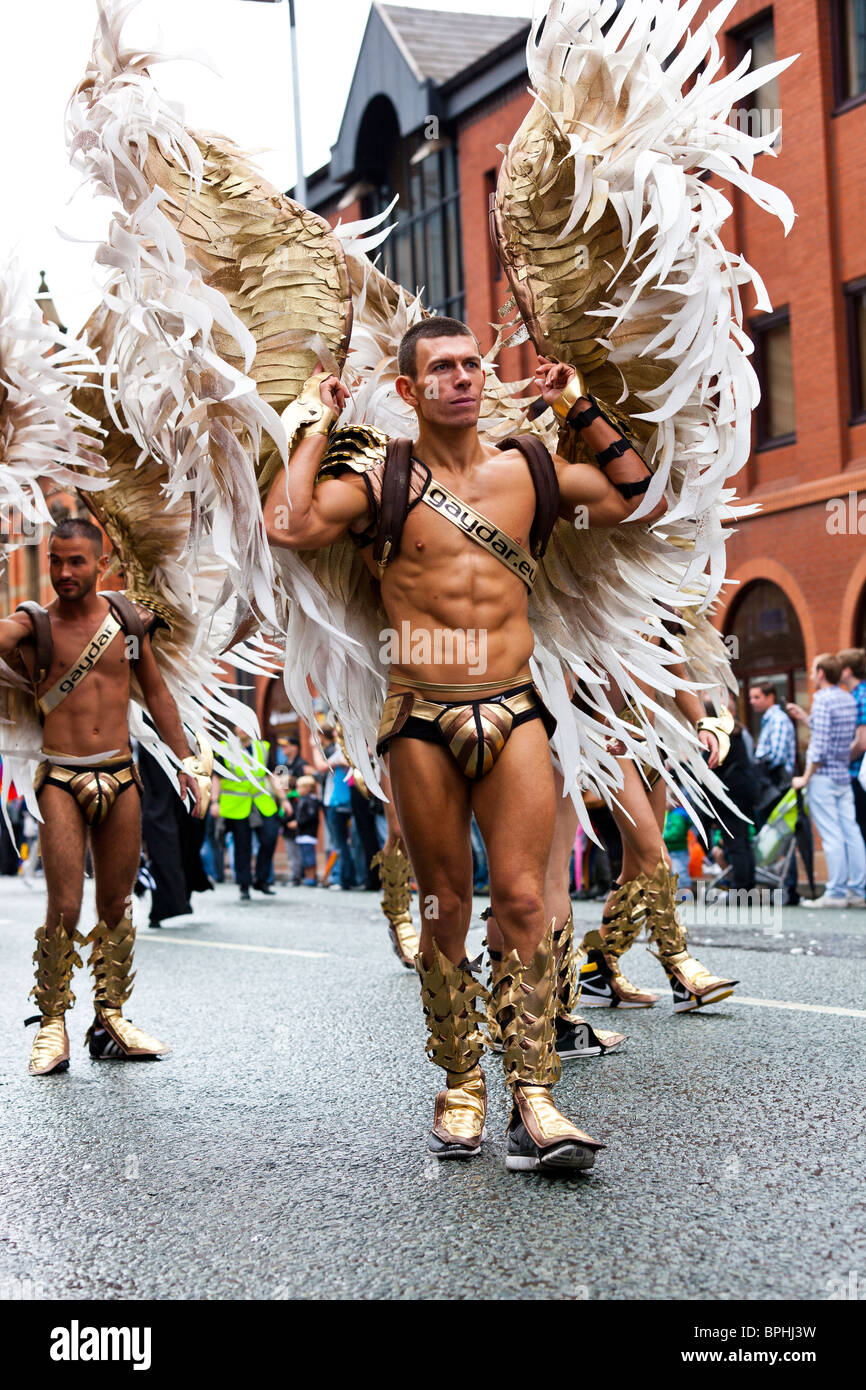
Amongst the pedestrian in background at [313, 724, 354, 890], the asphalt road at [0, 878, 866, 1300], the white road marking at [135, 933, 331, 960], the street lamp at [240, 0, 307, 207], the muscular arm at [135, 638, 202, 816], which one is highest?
the street lamp at [240, 0, 307, 207]

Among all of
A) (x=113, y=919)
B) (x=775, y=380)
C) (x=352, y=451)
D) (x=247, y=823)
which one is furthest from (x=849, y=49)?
(x=352, y=451)

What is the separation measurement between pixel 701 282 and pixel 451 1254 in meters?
2.63

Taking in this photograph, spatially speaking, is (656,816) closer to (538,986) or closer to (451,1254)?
(538,986)

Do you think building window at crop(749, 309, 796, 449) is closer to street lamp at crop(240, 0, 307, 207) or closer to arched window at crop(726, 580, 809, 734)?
arched window at crop(726, 580, 809, 734)

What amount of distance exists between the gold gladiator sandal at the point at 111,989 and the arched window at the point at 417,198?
79.0 feet

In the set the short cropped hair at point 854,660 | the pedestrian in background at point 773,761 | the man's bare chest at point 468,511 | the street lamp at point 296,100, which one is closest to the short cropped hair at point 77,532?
the man's bare chest at point 468,511

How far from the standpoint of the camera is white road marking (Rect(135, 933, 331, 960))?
10703 mm

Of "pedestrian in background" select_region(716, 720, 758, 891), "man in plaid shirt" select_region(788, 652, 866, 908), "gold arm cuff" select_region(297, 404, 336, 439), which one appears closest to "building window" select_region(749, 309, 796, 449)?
"pedestrian in background" select_region(716, 720, 758, 891)

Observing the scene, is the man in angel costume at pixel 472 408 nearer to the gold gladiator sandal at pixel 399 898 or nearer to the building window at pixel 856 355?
the gold gladiator sandal at pixel 399 898

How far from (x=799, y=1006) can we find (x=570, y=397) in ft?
11.1

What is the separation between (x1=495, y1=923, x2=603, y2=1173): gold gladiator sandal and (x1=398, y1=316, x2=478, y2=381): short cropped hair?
1.65 metres

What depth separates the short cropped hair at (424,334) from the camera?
4.50 metres
